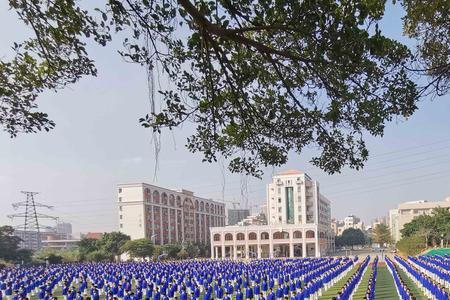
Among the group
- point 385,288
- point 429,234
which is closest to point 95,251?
point 429,234

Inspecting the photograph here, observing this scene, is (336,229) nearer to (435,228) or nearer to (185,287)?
(435,228)

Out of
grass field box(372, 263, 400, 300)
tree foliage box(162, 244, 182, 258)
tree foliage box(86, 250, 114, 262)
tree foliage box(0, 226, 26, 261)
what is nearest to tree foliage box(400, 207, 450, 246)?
grass field box(372, 263, 400, 300)

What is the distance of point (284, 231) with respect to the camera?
5459cm

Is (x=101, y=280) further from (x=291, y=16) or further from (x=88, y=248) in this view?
(x=88, y=248)

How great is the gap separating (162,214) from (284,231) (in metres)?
15.5

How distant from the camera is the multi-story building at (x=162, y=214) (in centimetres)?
5512

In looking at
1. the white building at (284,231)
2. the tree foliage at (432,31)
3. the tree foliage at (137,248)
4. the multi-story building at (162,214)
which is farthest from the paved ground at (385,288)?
the multi-story building at (162,214)

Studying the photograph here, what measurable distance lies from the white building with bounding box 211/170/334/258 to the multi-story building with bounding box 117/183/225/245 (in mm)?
7025

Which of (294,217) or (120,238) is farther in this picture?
(294,217)

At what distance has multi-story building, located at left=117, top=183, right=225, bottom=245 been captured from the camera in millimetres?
55125

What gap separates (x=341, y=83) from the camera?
16.3 ft

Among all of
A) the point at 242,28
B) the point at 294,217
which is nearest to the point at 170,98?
the point at 242,28

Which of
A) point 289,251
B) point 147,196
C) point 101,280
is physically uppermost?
point 147,196

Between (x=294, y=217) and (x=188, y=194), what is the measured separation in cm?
1629
